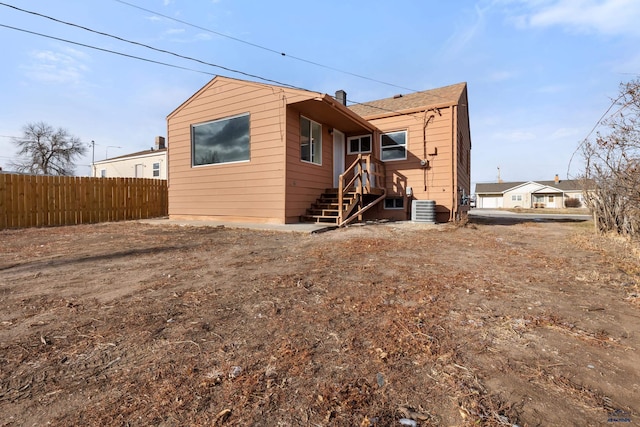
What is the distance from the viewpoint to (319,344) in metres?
1.92

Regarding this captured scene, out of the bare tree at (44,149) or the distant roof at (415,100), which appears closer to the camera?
the distant roof at (415,100)

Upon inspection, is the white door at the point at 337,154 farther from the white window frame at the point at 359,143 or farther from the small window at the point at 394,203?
the small window at the point at 394,203

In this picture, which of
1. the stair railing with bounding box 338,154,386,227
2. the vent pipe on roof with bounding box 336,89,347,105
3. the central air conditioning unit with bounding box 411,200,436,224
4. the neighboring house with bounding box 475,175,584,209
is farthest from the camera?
the neighboring house with bounding box 475,175,584,209

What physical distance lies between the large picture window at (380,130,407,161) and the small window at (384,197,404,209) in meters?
1.64

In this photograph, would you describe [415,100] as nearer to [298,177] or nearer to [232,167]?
[298,177]

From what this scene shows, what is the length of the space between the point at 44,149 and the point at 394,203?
37976 millimetres

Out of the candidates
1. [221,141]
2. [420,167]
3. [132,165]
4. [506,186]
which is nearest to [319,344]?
[221,141]

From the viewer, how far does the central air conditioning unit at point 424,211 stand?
942 centimetres

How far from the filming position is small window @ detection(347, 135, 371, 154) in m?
11.6

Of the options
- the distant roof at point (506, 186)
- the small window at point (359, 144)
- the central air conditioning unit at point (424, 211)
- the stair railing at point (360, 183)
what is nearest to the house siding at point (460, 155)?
the central air conditioning unit at point (424, 211)

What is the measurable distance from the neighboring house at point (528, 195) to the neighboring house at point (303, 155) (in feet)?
130

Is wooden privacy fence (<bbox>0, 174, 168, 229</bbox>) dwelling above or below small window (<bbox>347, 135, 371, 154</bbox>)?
below

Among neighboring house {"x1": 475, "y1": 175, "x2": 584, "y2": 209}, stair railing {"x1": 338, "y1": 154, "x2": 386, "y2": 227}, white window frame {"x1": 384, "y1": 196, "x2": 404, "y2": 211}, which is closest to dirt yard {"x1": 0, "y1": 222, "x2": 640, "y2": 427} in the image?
stair railing {"x1": 338, "y1": 154, "x2": 386, "y2": 227}

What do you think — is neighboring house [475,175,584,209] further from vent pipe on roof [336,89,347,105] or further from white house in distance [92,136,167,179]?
white house in distance [92,136,167,179]
